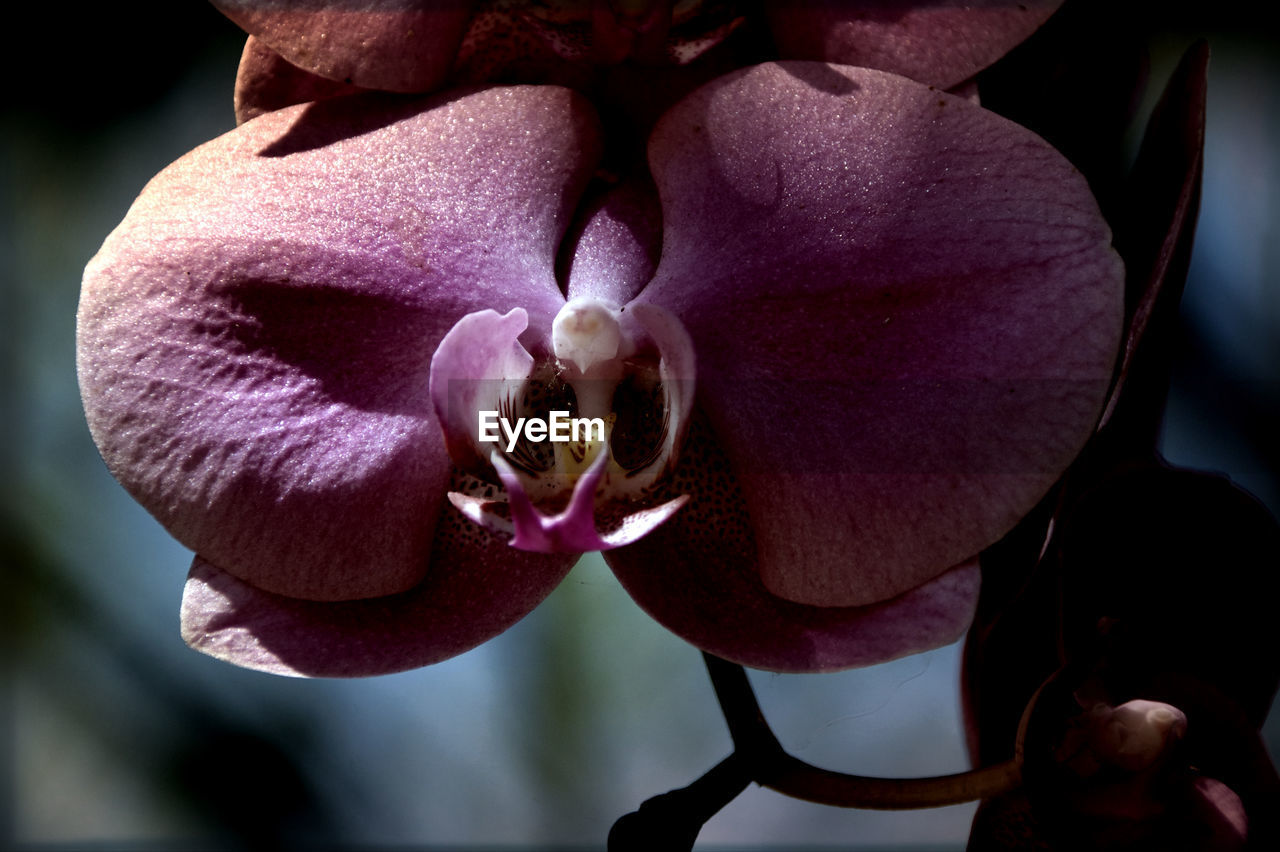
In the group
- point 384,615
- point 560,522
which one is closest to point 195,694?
point 384,615

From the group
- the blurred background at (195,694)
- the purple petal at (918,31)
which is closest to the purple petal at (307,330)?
the purple petal at (918,31)

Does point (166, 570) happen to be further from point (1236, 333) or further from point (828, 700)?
point (1236, 333)

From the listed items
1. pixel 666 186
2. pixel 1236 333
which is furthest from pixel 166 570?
pixel 1236 333

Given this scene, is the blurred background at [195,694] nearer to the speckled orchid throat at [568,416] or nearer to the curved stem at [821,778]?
the curved stem at [821,778]

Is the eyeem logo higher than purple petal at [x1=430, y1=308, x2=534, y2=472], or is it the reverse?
purple petal at [x1=430, y1=308, x2=534, y2=472]

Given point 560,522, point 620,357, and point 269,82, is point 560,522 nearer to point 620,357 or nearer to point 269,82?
point 620,357

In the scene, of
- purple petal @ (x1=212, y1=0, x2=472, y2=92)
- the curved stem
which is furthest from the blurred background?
purple petal @ (x1=212, y1=0, x2=472, y2=92)

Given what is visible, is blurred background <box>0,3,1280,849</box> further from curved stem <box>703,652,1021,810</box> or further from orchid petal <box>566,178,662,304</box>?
orchid petal <box>566,178,662,304</box>
